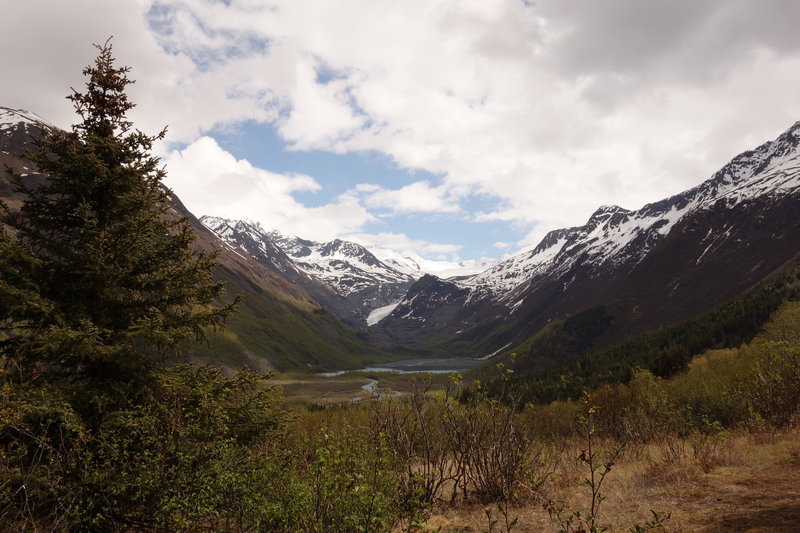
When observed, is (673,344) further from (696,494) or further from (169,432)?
(169,432)

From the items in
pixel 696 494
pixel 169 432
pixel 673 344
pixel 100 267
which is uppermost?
pixel 100 267

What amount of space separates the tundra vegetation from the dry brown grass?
0.10m

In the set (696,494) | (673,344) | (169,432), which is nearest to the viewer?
(169,432)

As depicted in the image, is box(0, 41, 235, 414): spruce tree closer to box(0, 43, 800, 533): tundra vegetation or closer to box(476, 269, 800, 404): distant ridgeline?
box(0, 43, 800, 533): tundra vegetation

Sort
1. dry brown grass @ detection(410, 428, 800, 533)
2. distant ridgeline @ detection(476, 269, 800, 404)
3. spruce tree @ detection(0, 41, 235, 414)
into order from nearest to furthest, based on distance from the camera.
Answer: dry brown grass @ detection(410, 428, 800, 533), spruce tree @ detection(0, 41, 235, 414), distant ridgeline @ detection(476, 269, 800, 404)

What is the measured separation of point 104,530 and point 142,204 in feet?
33.2

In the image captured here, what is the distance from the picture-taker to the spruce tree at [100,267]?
12.2 m

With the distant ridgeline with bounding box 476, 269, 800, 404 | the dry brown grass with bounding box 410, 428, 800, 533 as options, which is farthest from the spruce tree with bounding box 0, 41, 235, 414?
the distant ridgeline with bounding box 476, 269, 800, 404

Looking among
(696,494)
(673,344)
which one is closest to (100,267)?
(696,494)

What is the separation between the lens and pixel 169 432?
10.3 metres

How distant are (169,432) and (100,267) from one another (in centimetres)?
614

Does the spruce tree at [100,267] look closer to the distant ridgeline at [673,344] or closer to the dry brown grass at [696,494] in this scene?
the dry brown grass at [696,494]

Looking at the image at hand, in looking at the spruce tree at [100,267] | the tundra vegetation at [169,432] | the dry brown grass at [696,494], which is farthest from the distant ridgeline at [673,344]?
the spruce tree at [100,267]

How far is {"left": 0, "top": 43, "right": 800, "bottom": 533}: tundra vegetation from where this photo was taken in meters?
9.38
